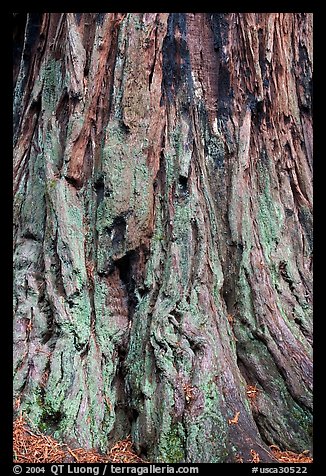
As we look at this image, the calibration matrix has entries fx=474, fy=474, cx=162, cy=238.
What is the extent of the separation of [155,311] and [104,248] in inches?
29.4

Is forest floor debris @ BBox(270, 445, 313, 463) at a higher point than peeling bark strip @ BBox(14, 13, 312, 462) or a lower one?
lower

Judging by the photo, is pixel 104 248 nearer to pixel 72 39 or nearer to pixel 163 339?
pixel 163 339

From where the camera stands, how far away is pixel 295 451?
12.1 feet

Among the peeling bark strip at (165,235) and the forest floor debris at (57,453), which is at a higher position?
the peeling bark strip at (165,235)

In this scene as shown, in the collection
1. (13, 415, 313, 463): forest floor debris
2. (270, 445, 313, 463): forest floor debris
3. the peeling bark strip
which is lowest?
(270, 445, 313, 463): forest floor debris

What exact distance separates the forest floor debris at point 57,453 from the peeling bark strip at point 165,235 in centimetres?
7

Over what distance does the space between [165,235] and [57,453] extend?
1.94m

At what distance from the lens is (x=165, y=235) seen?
4.21 metres

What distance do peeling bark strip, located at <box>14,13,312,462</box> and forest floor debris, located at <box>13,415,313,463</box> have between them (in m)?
0.07

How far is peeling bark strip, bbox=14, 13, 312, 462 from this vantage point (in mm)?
3648

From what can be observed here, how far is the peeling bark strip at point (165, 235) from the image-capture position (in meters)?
3.65

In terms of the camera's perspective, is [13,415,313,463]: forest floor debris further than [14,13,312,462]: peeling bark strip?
No

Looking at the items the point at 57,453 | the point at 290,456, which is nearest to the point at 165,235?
the point at 57,453

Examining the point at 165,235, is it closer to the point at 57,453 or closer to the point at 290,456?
the point at 57,453
